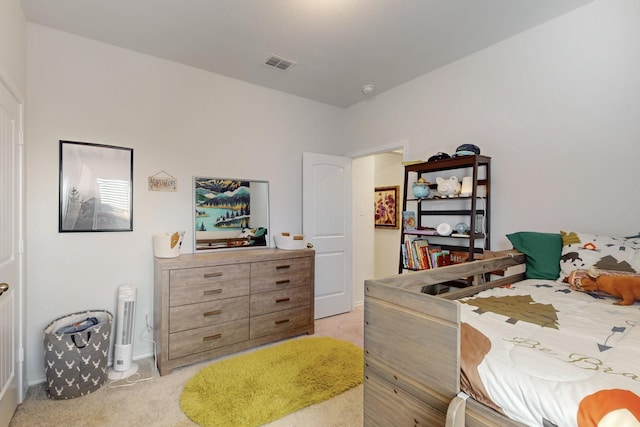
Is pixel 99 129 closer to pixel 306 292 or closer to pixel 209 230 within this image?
pixel 209 230

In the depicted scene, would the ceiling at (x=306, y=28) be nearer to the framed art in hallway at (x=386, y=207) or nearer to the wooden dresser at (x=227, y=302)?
the wooden dresser at (x=227, y=302)

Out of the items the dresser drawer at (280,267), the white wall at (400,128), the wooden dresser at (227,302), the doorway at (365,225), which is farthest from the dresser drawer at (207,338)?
the doorway at (365,225)

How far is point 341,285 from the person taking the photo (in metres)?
3.86

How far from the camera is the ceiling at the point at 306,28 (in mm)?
2049

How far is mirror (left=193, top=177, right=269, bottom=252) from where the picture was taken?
296 cm

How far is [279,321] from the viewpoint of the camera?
2916mm

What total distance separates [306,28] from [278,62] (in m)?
0.60

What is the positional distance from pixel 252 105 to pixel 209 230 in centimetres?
142

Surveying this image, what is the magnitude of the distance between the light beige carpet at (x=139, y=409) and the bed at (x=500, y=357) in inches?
27.3

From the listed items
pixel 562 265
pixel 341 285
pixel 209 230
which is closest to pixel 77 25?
pixel 209 230

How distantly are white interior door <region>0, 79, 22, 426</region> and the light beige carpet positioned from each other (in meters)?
0.15

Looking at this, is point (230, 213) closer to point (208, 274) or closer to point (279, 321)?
point (208, 274)

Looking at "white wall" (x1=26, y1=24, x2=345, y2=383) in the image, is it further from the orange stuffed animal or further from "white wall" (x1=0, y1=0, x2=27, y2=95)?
the orange stuffed animal

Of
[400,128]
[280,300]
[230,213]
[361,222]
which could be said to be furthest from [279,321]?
[400,128]
